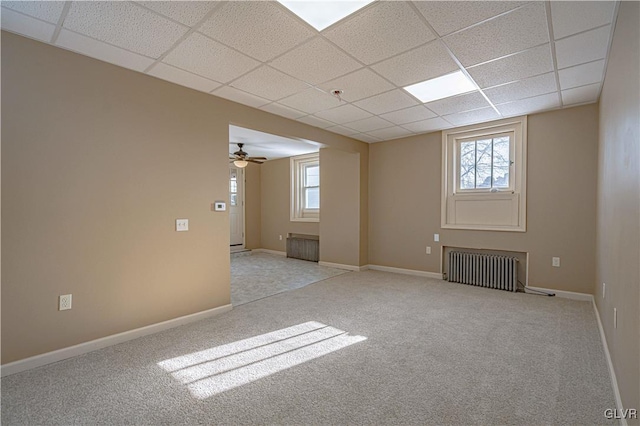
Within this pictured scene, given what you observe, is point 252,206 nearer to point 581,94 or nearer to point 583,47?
point 581,94

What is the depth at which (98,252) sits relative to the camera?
2.59 metres

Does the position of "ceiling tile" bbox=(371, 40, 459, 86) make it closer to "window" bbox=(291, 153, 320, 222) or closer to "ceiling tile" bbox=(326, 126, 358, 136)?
"ceiling tile" bbox=(326, 126, 358, 136)

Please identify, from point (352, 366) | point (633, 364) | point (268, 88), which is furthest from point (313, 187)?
point (633, 364)

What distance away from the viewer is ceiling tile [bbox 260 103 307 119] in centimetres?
378

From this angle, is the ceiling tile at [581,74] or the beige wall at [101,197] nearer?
the beige wall at [101,197]

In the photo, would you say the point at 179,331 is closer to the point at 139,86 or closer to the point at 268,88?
the point at 139,86

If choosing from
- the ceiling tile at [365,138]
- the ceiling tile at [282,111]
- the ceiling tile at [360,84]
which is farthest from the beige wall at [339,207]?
the ceiling tile at [360,84]

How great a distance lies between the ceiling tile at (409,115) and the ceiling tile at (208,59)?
83.3 inches

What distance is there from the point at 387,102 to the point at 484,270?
9.63 feet

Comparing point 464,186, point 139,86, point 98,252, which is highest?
point 139,86

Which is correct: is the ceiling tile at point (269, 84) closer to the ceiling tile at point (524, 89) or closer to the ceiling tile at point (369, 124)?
the ceiling tile at point (369, 124)

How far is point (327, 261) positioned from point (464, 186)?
301cm

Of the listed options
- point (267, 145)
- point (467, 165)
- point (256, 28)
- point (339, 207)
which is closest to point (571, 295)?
point (467, 165)

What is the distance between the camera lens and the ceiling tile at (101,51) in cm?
228
